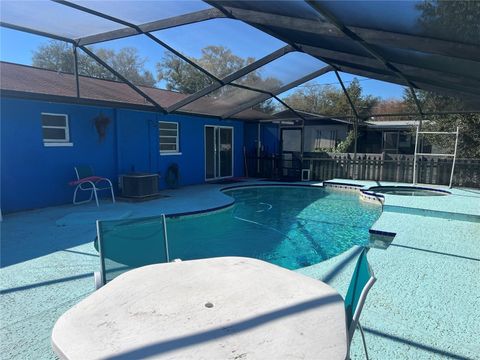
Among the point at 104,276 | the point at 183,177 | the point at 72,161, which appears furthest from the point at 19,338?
the point at 183,177

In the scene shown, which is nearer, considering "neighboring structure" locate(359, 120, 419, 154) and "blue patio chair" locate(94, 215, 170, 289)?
"blue patio chair" locate(94, 215, 170, 289)

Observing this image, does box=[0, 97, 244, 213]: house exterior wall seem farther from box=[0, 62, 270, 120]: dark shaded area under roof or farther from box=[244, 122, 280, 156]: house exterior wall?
box=[244, 122, 280, 156]: house exterior wall

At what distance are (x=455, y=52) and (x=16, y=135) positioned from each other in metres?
7.42

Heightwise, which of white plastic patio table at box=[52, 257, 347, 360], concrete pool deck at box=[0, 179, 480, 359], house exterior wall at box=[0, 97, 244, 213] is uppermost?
house exterior wall at box=[0, 97, 244, 213]

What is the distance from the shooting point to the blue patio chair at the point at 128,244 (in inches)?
99.3

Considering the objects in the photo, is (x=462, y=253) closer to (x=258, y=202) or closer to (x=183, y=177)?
(x=258, y=202)

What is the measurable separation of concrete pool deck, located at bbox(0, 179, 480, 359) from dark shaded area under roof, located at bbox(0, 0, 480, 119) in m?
2.31

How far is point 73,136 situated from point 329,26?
6224 mm

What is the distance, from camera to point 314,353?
129cm

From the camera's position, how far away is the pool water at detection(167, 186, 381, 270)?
5359 mm

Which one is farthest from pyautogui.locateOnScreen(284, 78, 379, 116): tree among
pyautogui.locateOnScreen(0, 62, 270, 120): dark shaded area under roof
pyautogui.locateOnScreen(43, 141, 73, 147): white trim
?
pyautogui.locateOnScreen(43, 141, 73, 147): white trim

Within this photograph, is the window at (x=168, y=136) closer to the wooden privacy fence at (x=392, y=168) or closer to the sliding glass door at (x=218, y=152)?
the sliding glass door at (x=218, y=152)

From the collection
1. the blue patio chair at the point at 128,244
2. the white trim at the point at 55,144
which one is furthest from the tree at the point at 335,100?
the blue patio chair at the point at 128,244

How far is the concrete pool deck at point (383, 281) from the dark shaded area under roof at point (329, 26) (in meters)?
2.31
